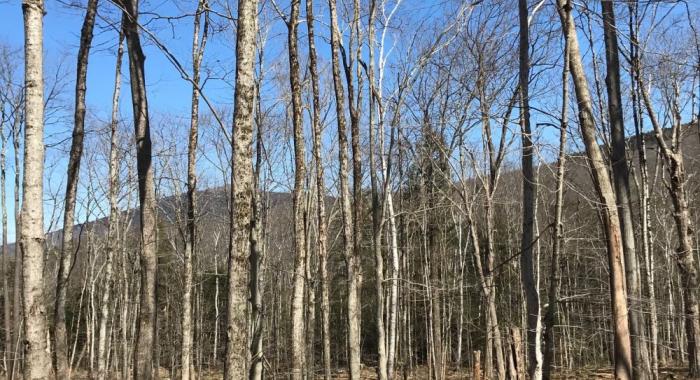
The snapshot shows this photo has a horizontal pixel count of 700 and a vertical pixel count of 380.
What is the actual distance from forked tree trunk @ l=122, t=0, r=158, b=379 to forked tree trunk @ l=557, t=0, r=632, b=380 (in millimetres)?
6088

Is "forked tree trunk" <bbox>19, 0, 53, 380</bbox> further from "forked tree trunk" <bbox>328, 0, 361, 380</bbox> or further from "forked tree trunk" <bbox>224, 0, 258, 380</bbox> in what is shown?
"forked tree trunk" <bbox>328, 0, 361, 380</bbox>

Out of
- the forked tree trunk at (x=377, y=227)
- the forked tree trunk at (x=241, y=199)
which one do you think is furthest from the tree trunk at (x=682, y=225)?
the forked tree trunk at (x=241, y=199)

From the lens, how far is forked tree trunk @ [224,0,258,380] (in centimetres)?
476

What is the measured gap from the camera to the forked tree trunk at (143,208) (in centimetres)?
751

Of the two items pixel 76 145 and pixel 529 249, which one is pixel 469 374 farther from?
pixel 76 145

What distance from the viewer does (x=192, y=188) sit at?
1122 centimetres

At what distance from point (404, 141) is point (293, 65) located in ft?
15.5

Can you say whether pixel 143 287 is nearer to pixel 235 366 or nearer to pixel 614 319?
pixel 235 366

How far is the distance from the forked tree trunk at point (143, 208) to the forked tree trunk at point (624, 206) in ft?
21.2

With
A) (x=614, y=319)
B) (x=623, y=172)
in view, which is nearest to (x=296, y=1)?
(x=623, y=172)

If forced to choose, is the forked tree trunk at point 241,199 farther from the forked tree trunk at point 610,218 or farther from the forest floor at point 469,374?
the forest floor at point 469,374

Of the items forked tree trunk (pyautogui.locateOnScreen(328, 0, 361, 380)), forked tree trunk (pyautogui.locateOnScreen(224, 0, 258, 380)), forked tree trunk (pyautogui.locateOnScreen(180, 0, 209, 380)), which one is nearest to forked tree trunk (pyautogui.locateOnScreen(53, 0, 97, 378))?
forked tree trunk (pyautogui.locateOnScreen(180, 0, 209, 380))

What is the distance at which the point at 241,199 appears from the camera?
16.1 ft

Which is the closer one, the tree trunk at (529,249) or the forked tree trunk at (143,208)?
the tree trunk at (529,249)
